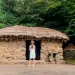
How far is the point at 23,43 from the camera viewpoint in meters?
22.5

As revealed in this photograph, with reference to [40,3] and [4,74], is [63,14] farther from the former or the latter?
[4,74]

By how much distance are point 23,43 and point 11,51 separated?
101 centimetres

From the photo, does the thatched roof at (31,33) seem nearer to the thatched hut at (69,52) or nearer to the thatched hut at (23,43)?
the thatched hut at (23,43)

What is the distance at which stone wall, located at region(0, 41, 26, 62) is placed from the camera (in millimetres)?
22344

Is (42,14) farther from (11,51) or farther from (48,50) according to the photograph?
(11,51)

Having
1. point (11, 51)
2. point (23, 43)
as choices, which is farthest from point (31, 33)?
point (11, 51)

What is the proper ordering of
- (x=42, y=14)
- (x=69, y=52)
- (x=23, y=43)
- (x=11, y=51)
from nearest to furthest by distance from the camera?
(x=11, y=51) → (x=23, y=43) → (x=69, y=52) → (x=42, y=14)

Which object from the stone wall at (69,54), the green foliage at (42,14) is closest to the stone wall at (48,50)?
the stone wall at (69,54)

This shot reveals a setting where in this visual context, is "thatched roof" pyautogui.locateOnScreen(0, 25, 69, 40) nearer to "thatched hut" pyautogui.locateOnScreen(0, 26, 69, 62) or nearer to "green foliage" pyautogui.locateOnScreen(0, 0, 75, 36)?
"thatched hut" pyautogui.locateOnScreen(0, 26, 69, 62)

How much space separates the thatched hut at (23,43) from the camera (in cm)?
2217

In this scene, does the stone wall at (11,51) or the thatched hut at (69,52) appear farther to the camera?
the thatched hut at (69,52)

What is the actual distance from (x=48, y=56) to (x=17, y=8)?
10.0 metres

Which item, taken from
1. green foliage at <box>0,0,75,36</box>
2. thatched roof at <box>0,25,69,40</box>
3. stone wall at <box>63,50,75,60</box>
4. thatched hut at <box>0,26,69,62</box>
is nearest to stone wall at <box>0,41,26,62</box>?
thatched hut at <box>0,26,69,62</box>

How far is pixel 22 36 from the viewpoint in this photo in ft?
72.7
